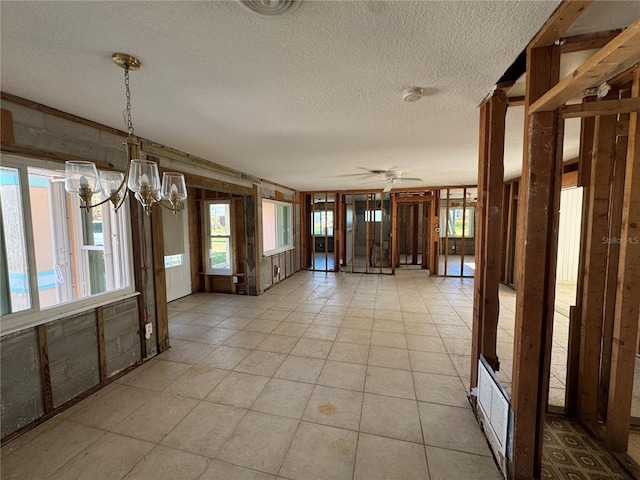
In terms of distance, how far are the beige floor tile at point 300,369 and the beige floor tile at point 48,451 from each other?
139 cm

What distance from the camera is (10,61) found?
1.43 m

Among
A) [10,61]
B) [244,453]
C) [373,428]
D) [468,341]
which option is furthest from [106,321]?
[468,341]

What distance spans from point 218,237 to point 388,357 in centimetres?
402

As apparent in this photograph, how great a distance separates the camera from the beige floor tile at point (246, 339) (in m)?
3.14

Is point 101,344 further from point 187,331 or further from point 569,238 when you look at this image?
point 569,238

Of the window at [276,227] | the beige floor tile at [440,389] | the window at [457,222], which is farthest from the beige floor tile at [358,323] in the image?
the window at [457,222]

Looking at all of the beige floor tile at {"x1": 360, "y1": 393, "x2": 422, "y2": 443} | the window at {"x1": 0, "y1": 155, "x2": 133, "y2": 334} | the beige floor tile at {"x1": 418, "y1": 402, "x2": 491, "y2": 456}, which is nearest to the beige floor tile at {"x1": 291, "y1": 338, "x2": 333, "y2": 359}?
the beige floor tile at {"x1": 360, "y1": 393, "x2": 422, "y2": 443}

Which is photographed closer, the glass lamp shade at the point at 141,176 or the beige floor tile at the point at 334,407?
the glass lamp shade at the point at 141,176

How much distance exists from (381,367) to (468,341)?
4.24 feet

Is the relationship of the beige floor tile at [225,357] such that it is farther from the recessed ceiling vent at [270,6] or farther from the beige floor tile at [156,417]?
the recessed ceiling vent at [270,6]

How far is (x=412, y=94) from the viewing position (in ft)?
5.89

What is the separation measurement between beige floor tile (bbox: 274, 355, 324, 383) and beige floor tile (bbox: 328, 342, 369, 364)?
0.21 metres

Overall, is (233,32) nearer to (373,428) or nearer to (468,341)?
(373,428)

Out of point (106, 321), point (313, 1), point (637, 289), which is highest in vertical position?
point (313, 1)
